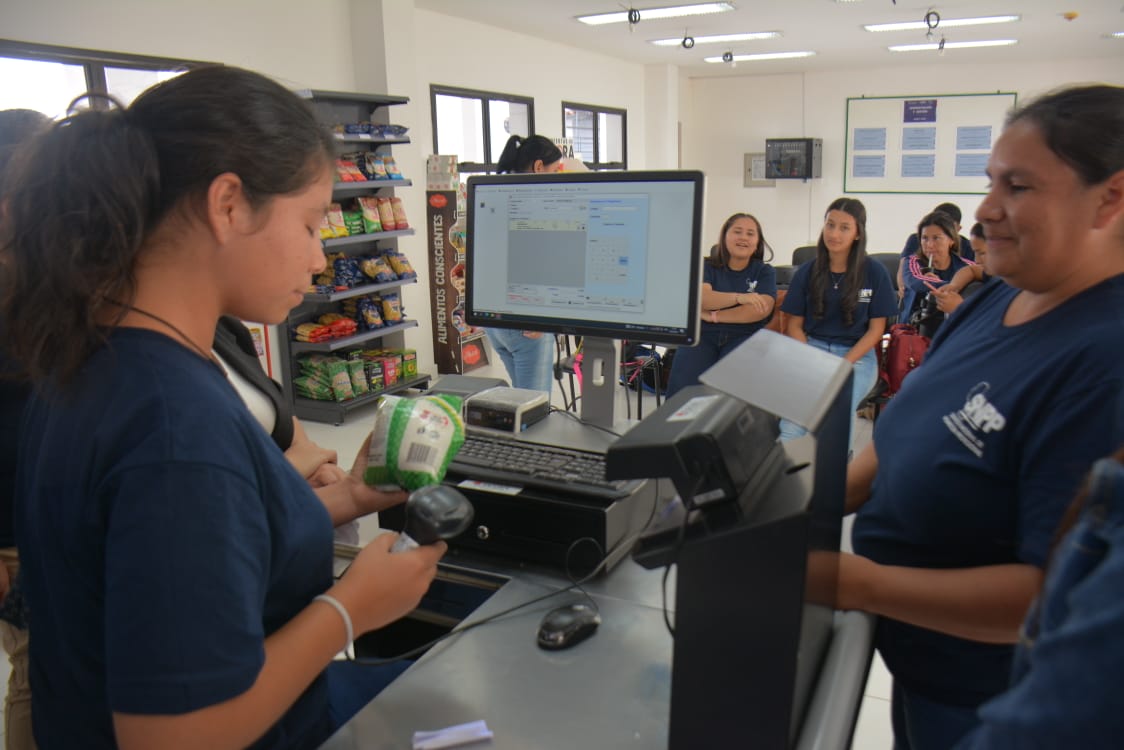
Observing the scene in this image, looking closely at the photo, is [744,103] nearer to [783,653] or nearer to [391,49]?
[391,49]

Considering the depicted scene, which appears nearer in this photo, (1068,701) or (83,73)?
(1068,701)

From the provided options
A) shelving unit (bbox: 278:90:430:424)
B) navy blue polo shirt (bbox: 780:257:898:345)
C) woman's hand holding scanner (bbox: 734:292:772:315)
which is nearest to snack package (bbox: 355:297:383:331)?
shelving unit (bbox: 278:90:430:424)

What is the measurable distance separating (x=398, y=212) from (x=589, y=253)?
414 cm

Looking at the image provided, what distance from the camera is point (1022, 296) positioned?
1.19 m

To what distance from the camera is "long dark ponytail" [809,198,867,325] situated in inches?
153

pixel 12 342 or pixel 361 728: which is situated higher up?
pixel 12 342

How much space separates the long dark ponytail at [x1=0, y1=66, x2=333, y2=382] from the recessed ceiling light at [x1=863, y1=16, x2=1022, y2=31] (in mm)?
7976

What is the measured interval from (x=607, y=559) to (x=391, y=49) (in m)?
5.18

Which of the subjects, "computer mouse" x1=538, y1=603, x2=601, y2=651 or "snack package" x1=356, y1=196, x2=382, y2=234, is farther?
"snack package" x1=356, y1=196, x2=382, y2=234

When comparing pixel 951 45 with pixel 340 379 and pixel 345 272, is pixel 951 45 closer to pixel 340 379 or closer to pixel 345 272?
pixel 345 272

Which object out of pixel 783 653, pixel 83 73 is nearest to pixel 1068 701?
pixel 783 653

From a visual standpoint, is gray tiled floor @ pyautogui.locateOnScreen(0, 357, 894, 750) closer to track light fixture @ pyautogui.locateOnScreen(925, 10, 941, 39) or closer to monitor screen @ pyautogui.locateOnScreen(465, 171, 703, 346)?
monitor screen @ pyautogui.locateOnScreen(465, 171, 703, 346)

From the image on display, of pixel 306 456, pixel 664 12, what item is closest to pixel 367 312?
pixel 664 12

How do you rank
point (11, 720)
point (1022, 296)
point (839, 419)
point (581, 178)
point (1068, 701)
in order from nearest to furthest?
point (1068, 701) → point (839, 419) → point (1022, 296) → point (11, 720) → point (581, 178)
